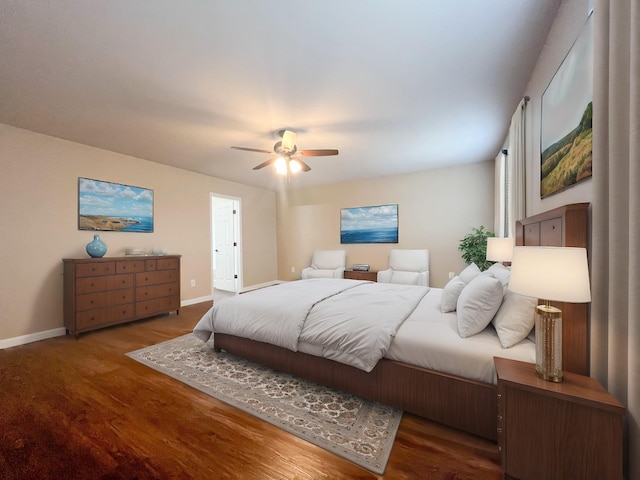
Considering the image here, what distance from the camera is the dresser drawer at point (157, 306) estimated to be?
363 cm

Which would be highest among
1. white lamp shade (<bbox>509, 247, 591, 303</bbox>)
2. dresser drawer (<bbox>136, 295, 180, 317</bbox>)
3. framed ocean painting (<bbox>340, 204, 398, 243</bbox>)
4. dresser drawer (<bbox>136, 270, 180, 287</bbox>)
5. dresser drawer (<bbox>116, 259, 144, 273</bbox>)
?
framed ocean painting (<bbox>340, 204, 398, 243</bbox>)

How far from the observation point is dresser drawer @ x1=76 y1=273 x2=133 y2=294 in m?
3.07

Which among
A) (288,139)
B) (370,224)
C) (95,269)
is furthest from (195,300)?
(370,224)

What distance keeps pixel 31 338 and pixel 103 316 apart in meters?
0.71

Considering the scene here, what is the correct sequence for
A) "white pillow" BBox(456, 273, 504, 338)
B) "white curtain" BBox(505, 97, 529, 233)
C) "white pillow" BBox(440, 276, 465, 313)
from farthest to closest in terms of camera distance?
"white curtain" BBox(505, 97, 529, 233) < "white pillow" BBox(440, 276, 465, 313) < "white pillow" BBox(456, 273, 504, 338)

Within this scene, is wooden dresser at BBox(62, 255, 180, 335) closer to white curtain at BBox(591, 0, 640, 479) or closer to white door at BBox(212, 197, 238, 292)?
white door at BBox(212, 197, 238, 292)

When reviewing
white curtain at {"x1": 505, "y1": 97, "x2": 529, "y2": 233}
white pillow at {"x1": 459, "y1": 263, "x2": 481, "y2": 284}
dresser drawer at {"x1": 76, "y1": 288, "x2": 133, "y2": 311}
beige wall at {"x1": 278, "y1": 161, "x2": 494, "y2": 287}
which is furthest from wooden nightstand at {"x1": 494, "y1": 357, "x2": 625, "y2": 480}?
dresser drawer at {"x1": 76, "y1": 288, "x2": 133, "y2": 311}

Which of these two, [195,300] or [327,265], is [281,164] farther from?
[195,300]

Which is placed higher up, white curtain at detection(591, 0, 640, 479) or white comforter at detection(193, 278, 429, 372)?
white curtain at detection(591, 0, 640, 479)

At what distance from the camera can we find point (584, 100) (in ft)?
4.31

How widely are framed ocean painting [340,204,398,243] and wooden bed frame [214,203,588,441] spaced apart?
3.23 metres

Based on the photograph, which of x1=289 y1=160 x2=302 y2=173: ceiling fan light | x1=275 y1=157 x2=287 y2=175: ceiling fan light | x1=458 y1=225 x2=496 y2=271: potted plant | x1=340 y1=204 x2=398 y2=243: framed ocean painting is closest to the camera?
x1=275 y1=157 x2=287 y2=175: ceiling fan light

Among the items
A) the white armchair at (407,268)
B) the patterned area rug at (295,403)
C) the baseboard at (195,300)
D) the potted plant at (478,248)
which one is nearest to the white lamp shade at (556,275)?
the patterned area rug at (295,403)

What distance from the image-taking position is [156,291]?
381 cm
